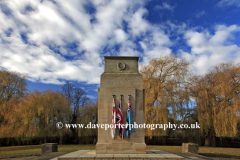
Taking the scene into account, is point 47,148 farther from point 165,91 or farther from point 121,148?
point 165,91

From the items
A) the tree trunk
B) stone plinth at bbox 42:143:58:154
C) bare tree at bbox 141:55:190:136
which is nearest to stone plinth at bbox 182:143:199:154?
bare tree at bbox 141:55:190:136

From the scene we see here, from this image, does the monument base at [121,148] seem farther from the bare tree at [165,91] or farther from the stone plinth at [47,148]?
the bare tree at [165,91]

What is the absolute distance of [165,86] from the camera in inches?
839

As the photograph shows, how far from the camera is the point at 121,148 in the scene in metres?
9.64

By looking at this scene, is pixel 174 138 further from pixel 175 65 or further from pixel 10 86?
pixel 10 86

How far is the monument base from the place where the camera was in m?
9.59

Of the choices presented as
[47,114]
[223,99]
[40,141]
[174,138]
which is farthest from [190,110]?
[40,141]

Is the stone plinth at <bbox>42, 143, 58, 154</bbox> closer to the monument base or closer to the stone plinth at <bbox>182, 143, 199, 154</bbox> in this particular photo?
the monument base

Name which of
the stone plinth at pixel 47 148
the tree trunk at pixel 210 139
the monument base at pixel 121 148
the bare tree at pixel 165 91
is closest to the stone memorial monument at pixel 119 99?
the monument base at pixel 121 148

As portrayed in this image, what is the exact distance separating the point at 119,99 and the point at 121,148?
2568 mm

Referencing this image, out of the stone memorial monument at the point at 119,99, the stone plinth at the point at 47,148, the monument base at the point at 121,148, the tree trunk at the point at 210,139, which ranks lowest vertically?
the tree trunk at the point at 210,139

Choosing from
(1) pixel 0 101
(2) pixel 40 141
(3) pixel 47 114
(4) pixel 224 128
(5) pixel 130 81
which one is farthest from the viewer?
(2) pixel 40 141

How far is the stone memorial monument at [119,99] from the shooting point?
968cm

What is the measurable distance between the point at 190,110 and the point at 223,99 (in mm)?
3864
